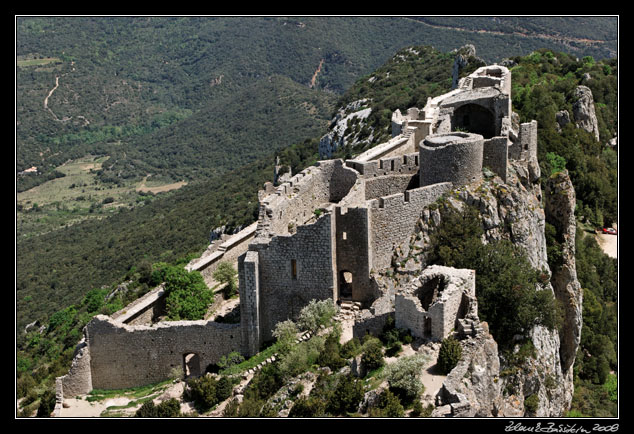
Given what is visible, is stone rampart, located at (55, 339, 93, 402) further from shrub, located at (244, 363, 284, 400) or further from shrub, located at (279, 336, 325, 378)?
shrub, located at (279, 336, 325, 378)

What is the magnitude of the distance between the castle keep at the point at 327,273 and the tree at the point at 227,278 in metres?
2.61

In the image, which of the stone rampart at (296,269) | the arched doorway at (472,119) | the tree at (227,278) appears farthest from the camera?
the arched doorway at (472,119)

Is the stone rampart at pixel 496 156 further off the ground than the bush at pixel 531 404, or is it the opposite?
the stone rampart at pixel 496 156

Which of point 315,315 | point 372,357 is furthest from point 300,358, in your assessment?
point 372,357

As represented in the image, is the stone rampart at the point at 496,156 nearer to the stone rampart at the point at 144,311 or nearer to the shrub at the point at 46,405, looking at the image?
the stone rampart at the point at 144,311

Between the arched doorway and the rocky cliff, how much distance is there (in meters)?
4.23

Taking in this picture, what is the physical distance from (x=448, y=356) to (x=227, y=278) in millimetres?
12555

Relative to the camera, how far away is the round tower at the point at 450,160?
30.3 metres

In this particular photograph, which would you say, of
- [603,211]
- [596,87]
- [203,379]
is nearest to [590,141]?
[603,211]

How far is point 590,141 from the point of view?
190 ft

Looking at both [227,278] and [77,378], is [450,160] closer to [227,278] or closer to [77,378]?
[227,278]

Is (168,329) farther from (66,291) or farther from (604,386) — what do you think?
(66,291)

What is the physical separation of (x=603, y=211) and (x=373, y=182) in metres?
31.3

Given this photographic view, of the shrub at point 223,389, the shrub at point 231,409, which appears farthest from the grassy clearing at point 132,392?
the shrub at point 231,409
